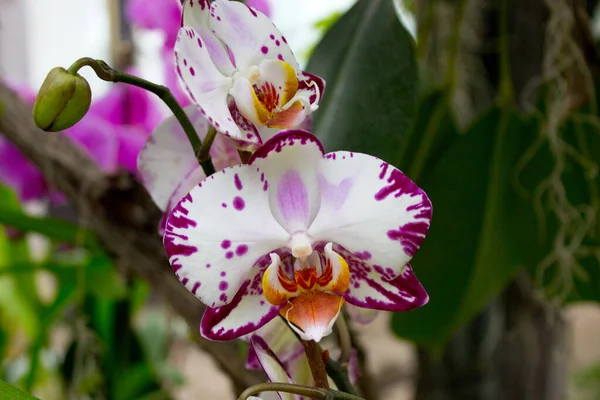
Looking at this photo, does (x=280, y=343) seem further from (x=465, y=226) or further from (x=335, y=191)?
(x=465, y=226)

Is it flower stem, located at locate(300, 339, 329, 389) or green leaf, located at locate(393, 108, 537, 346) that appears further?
green leaf, located at locate(393, 108, 537, 346)

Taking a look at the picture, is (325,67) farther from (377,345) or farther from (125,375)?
(377,345)

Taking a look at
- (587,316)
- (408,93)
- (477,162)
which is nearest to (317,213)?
(408,93)

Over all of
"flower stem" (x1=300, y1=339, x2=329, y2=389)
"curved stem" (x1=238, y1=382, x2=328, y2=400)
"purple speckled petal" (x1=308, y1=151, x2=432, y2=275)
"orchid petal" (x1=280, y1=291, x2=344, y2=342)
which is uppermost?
"purple speckled petal" (x1=308, y1=151, x2=432, y2=275)

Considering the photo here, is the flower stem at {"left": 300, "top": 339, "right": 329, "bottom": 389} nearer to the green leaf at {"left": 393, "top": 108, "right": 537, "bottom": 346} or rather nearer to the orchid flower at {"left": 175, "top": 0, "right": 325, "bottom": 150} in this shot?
the orchid flower at {"left": 175, "top": 0, "right": 325, "bottom": 150}

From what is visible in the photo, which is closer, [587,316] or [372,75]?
[372,75]

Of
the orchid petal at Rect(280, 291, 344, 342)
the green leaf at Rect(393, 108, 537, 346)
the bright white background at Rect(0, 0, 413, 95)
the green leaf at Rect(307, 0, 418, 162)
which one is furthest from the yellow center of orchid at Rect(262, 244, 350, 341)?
the bright white background at Rect(0, 0, 413, 95)

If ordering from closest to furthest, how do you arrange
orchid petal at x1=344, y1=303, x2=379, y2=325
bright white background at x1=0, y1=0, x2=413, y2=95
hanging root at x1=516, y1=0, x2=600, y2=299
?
orchid petal at x1=344, y1=303, x2=379, y2=325, hanging root at x1=516, y1=0, x2=600, y2=299, bright white background at x1=0, y1=0, x2=413, y2=95

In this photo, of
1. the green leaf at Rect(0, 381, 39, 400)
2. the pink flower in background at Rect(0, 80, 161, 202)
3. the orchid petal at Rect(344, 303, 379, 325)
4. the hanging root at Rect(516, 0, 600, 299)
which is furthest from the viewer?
the pink flower in background at Rect(0, 80, 161, 202)
